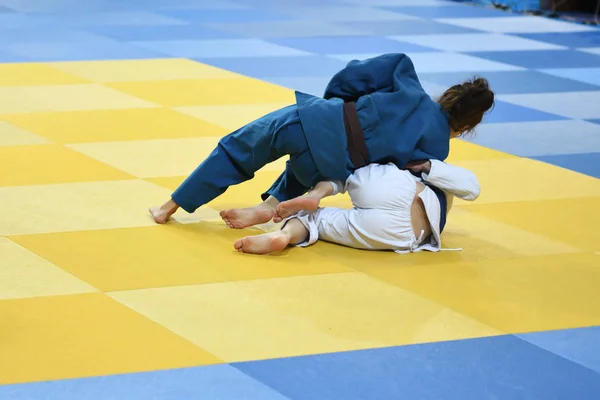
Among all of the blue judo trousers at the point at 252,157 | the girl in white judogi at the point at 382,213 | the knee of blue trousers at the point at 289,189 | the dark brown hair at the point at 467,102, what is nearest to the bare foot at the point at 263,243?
the girl in white judogi at the point at 382,213

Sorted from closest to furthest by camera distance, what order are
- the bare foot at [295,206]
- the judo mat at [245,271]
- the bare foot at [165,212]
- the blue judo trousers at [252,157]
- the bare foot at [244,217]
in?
1. the judo mat at [245,271]
2. the bare foot at [295,206]
3. the blue judo trousers at [252,157]
4. the bare foot at [244,217]
5. the bare foot at [165,212]

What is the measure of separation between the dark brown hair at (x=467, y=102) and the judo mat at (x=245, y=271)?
70 centimetres

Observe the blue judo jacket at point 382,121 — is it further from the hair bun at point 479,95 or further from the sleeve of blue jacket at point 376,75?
the hair bun at point 479,95

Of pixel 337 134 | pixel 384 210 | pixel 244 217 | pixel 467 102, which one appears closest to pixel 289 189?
pixel 244 217

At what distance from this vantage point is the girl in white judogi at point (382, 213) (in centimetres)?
562

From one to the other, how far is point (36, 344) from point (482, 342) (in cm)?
→ 192

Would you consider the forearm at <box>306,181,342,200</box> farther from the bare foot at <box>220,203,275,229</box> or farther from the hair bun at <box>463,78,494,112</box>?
the hair bun at <box>463,78,494,112</box>

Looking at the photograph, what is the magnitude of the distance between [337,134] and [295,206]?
1.61 feet

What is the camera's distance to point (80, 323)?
4664 mm

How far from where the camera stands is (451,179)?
5.73m

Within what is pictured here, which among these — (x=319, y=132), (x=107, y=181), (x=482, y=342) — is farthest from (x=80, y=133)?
(x=482, y=342)

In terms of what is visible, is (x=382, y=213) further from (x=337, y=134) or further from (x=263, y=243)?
(x=263, y=243)

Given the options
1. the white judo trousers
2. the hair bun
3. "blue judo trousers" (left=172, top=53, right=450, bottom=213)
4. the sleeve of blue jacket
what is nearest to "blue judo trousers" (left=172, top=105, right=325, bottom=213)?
"blue judo trousers" (left=172, top=53, right=450, bottom=213)

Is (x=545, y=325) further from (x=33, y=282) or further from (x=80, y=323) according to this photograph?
(x=33, y=282)
